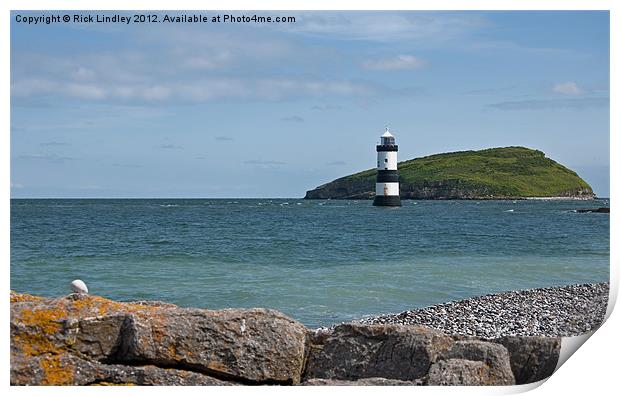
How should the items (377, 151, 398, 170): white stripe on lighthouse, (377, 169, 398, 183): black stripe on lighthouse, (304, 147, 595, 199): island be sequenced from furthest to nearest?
(304, 147, 595, 199): island → (377, 169, 398, 183): black stripe on lighthouse → (377, 151, 398, 170): white stripe on lighthouse

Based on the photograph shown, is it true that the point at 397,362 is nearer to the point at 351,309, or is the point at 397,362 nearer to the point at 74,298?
the point at 74,298

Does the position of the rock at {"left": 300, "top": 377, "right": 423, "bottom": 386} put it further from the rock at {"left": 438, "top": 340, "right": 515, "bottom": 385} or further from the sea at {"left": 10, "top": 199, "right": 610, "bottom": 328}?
the sea at {"left": 10, "top": 199, "right": 610, "bottom": 328}

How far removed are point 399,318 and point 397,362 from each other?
6.64 m

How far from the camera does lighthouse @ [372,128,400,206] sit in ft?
194

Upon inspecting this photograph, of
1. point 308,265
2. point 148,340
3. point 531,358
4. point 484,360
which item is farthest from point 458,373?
point 308,265

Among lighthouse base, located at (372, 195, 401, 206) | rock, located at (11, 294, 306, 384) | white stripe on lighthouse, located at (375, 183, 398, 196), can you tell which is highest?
white stripe on lighthouse, located at (375, 183, 398, 196)

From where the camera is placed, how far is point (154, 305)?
6.94 meters

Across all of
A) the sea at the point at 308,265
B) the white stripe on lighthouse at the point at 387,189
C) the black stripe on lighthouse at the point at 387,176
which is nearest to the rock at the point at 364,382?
the sea at the point at 308,265

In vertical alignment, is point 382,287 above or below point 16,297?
below

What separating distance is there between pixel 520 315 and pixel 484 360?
689 cm

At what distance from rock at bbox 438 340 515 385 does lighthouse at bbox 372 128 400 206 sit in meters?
53.0

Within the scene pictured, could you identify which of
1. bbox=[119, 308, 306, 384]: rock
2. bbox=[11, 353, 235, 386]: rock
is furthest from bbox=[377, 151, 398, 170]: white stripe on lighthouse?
bbox=[11, 353, 235, 386]: rock

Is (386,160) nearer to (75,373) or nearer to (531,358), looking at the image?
(531,358)
